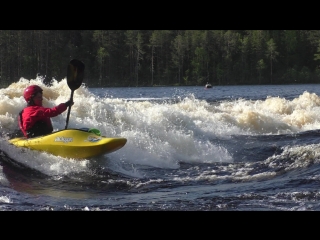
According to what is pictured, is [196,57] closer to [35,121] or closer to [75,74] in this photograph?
[75,74]

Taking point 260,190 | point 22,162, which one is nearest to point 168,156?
point 22,162

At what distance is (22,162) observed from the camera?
31.6 ft

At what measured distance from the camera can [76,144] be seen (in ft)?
30.1

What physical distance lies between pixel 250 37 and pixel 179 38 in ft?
29.1

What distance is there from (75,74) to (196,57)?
5299cm

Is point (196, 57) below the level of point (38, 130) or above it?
above

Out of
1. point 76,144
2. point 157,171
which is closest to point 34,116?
point 76,144

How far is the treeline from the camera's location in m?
58.6

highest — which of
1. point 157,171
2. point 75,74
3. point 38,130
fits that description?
point 75,74

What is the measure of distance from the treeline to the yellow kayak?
4654cm

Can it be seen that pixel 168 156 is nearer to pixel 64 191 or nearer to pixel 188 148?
pixel 188 148

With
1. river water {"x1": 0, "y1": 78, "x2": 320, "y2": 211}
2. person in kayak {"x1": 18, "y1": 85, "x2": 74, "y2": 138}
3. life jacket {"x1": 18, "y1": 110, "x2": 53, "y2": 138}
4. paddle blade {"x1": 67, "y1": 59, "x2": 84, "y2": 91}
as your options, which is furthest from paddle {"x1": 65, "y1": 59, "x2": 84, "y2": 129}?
river water {"x1": 0, "y1": 78, "x2": 320, "y2": 211}

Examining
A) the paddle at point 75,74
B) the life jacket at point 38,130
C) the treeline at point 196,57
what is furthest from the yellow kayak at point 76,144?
the treeline at point 196,57

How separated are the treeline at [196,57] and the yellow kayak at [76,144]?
153 ft
